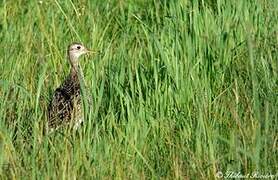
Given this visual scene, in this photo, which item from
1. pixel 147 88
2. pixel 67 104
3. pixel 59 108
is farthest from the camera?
pixel 67 104

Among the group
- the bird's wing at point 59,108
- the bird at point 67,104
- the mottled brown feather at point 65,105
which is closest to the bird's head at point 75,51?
the bird at point 67,104

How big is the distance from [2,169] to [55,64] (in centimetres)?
219

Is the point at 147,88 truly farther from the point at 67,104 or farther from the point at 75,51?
the point at 75,51

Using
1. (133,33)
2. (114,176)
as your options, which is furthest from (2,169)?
(133,33)

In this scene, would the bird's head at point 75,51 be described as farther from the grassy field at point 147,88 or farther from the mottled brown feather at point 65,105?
the mottled brown feather at point 65,105

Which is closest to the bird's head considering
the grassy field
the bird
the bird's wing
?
the bird

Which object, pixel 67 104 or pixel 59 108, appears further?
pixel 67 104

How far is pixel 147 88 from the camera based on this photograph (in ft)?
19.5

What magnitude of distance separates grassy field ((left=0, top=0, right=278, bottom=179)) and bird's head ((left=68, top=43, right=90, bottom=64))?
0.38 feet

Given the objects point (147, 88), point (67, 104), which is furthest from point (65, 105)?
point (147, 88)

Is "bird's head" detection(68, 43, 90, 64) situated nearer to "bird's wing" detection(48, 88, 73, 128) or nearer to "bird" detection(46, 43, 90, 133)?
"bird" detection(46, 43, 90, 133)

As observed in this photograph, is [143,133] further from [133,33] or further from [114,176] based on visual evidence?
[133,33]

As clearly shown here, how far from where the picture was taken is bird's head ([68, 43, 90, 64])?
6766 mm

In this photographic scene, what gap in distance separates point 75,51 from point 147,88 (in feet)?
3.41
